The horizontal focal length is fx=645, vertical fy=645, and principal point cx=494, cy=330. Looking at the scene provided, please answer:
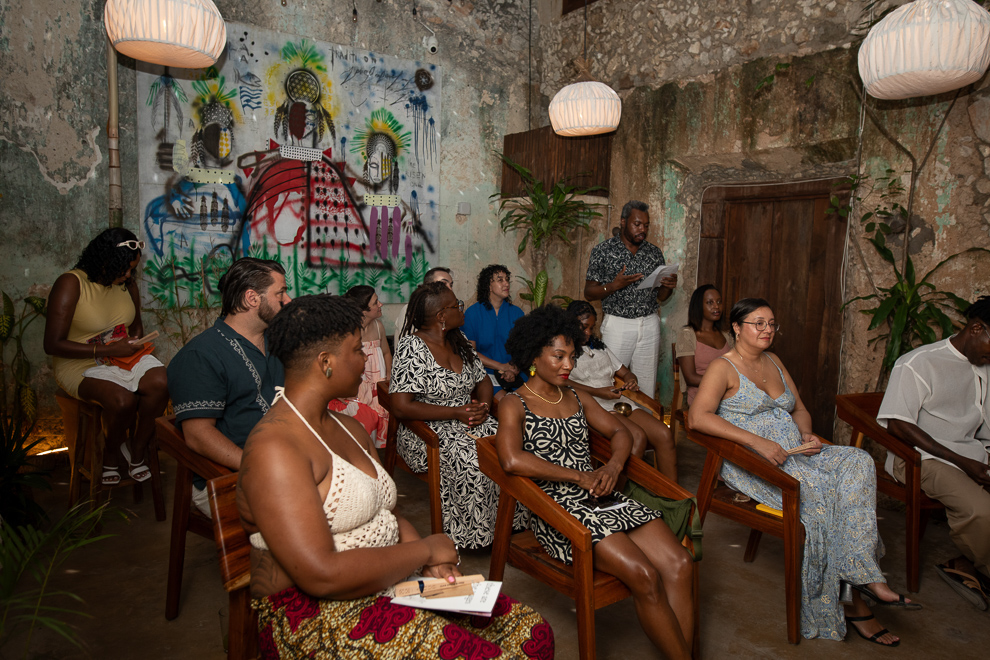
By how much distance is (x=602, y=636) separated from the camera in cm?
262

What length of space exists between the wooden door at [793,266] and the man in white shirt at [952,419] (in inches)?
55.9

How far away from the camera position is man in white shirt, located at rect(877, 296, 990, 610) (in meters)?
2.88

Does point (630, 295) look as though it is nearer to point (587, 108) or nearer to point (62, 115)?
point (587, 108)

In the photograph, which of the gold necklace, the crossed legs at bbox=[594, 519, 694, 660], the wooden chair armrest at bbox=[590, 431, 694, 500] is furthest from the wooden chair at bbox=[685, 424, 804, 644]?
the gold necklace

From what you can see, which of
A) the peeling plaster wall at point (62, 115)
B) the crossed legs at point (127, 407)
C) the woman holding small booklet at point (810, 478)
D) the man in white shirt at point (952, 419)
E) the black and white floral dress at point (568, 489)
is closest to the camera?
the black and white floral dress at point (568, 489)

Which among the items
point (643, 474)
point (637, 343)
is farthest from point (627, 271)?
point (643, 474)

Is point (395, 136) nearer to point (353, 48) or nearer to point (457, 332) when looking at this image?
point (353, 48)

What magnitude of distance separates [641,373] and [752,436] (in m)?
2.22

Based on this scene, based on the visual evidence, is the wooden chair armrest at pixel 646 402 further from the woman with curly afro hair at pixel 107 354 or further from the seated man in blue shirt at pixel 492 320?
the woman with curly afro hair at pixel 107 354

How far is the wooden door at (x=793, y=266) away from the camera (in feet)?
15.7

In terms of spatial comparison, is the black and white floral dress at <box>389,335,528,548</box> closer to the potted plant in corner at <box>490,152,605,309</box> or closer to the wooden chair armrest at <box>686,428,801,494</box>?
the wooden chair armrest at <box>686,428,801,494</box>

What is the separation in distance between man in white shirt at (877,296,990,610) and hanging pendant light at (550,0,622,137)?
3047mm

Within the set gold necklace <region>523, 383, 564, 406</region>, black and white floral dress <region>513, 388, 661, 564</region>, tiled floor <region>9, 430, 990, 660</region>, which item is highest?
gold necklace <region>523, 383, 564, 406</region>

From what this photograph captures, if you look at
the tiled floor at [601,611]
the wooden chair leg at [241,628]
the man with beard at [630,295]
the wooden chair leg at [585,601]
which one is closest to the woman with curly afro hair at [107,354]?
the tiled floor at [601,611]
